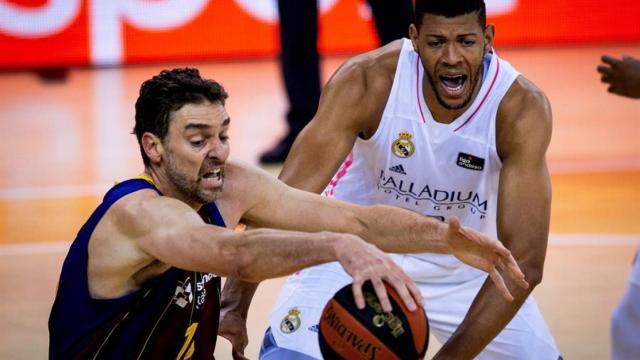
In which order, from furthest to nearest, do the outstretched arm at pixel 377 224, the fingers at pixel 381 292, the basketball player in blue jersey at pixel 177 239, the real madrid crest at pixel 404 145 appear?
the real madrid crest at pixel 404 145, the outstretched arm at pixel 377 224, the basketball player in blue jersey at pixel 177 239, the fingers at pixel 381 292

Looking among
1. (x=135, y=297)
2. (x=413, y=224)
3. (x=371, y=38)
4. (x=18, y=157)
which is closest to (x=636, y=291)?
(x=413, y=224)

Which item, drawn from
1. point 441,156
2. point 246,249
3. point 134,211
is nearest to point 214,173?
point 134,211

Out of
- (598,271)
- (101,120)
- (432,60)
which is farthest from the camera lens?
(101,120)

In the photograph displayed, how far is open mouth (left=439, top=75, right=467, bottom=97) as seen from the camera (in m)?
5.43

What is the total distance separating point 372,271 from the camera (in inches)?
151

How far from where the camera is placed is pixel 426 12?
5.43 metres

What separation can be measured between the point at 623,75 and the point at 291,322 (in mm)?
1713

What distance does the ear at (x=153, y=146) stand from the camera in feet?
15.3

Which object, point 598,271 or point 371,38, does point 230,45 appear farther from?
point 598,271

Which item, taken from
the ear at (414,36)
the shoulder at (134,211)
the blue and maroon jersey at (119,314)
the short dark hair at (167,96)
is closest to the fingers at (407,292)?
the shoulder at (134,211)

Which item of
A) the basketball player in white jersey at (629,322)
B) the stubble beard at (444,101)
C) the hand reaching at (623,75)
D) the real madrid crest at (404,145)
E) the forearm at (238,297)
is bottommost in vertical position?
the forearm at (238,297)

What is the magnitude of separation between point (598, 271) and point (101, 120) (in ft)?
19.1

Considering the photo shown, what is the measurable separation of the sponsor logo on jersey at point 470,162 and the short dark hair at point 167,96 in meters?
1.32

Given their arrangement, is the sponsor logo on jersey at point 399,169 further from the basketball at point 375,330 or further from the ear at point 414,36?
the basketball at point 375,330
